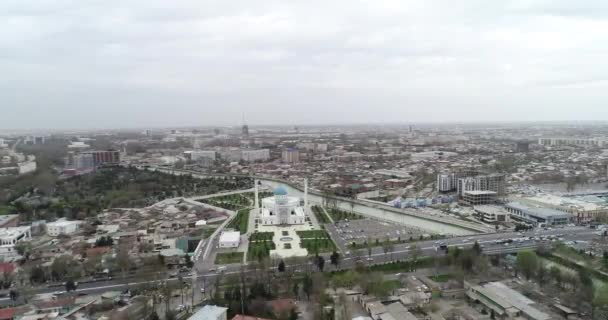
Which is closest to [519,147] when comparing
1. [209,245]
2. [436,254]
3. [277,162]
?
[277,162]

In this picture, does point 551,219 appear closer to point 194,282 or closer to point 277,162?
point 194,282

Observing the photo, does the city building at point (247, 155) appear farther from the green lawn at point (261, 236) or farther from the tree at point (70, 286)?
the tree at point (70, 286)

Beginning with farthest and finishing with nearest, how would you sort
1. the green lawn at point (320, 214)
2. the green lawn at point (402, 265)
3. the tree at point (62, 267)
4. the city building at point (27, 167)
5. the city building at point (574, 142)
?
the city building at point (574, 142) < the city building at point (27, 167) < the green lawn at point (320, 214) < the green lawn at point (402, 265) < the tree at point (62, 267)

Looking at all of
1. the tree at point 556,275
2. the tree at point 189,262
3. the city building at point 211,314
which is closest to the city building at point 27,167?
the tree at point 189,262

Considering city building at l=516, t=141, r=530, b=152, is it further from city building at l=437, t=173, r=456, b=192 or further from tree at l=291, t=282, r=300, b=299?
tree at l=291, t=282, r=300, b=299

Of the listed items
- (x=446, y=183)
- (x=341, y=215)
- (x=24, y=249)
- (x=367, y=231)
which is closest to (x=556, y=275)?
(x=367, y=231)

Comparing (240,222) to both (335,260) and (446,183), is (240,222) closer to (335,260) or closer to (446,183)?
(335,260)
